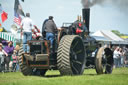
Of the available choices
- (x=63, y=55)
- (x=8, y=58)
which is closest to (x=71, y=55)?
(x=63, y=55)

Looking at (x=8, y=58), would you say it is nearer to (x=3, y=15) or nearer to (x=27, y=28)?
(x=27, y=28)

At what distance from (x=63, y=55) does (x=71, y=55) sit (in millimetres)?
544

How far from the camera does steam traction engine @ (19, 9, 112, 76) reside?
11.1 m

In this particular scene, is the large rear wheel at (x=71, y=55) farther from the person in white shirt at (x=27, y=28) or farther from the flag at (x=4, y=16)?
the flag at (x=4, y=16)

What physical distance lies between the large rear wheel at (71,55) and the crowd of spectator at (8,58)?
632 cm

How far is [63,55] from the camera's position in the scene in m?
11.0

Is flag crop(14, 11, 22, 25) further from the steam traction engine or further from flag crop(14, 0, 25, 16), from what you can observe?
the steam traction engine

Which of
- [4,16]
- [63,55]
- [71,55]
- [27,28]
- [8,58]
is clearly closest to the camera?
[63,55]

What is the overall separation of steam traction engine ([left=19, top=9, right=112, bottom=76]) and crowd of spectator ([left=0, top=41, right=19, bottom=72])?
481 cm

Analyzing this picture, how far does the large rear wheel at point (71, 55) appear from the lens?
36.2 feet

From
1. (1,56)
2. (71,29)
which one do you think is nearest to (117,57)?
(1,56)

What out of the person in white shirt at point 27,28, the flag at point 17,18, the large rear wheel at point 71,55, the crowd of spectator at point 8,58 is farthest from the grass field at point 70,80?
the flag at point 17,18

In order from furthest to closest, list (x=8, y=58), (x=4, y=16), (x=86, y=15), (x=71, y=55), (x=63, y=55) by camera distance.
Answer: (x=4, y=16) < (x=8, y=58) < (x=86, y=15) < (x=71, y=55) < (x=63, y=55)

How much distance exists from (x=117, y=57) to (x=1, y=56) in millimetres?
11193
